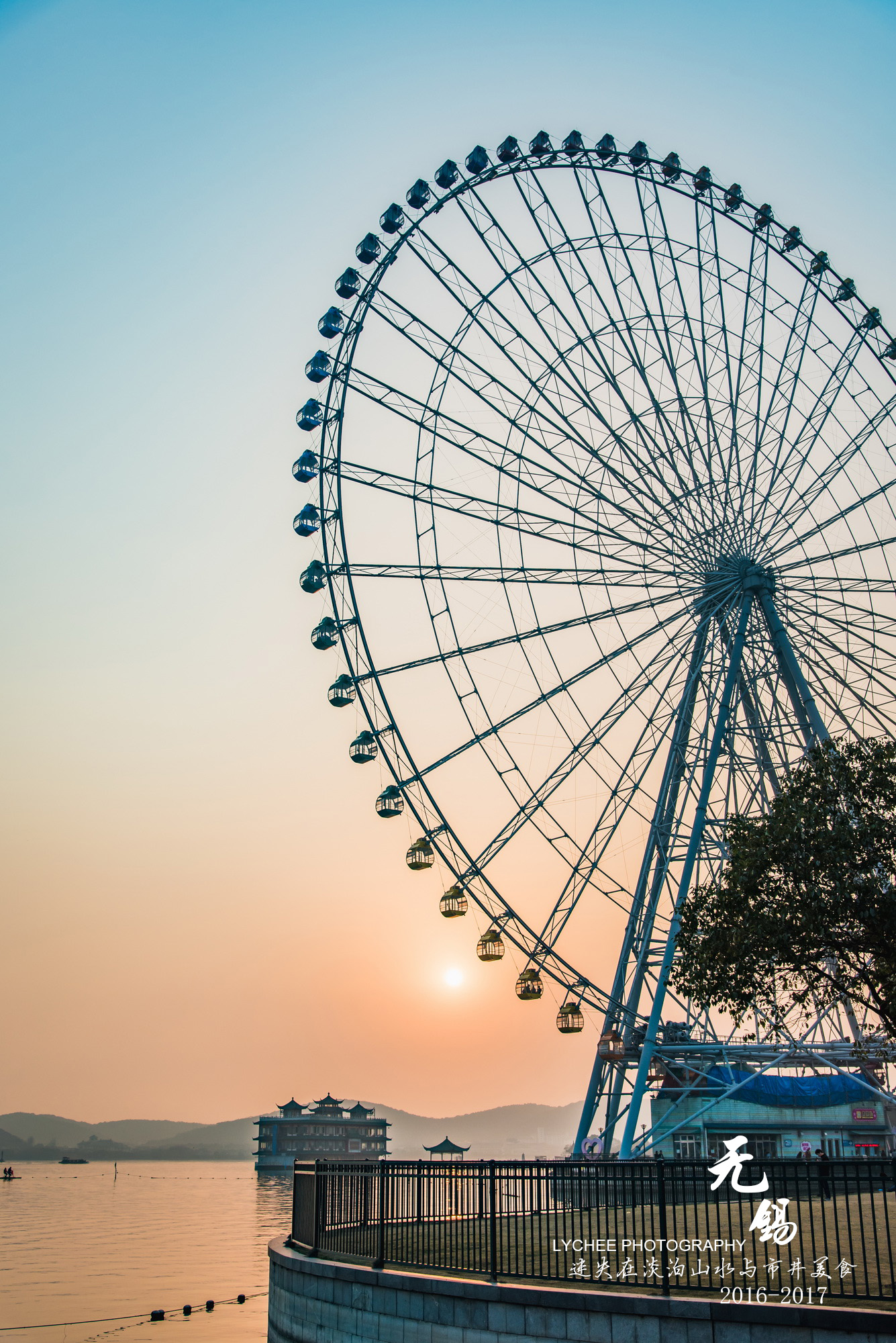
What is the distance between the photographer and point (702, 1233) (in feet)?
65.2

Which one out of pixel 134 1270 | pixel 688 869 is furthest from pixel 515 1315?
pixel 134 1270

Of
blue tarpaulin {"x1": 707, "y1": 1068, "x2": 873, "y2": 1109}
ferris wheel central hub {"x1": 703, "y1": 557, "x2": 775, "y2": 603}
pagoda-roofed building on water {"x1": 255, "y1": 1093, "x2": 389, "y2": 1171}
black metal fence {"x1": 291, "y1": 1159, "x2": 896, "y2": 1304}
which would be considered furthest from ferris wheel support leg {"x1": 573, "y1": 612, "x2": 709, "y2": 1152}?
pagoda-roofed building on water {"x1": 255, "y1": 1093, "x2": 389, "y2": 1171}

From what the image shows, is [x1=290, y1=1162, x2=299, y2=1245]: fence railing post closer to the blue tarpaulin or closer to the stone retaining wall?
the stone retaining wall

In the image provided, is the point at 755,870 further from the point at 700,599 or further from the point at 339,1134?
the point at 339,1134

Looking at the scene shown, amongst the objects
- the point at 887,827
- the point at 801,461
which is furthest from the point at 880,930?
the point at 801,461

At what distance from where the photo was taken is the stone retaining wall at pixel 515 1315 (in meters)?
12.8

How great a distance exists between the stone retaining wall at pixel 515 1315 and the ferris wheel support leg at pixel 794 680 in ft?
70.0

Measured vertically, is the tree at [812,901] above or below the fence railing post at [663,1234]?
above

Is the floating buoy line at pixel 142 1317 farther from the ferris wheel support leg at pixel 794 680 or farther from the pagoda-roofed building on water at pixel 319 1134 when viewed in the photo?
the pagoda-roofed building on water at pixel 319 1134

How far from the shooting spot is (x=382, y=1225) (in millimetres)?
18406

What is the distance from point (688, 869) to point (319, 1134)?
14171 centimetres

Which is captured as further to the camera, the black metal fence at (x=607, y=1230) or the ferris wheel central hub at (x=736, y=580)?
the ferris wheel central hub at (x=736, y=580)

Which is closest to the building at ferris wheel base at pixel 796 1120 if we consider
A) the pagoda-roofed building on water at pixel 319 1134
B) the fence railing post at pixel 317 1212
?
the fence railing post at pixel 317 1212

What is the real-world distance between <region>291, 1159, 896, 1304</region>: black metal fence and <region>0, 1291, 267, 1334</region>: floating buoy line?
52.1 ft
